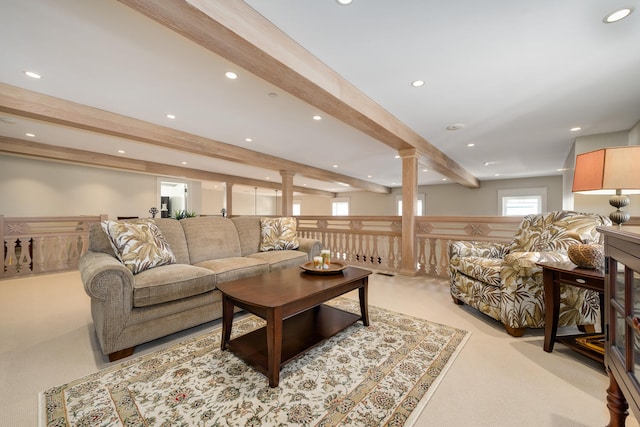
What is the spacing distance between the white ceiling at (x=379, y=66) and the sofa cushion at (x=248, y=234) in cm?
140

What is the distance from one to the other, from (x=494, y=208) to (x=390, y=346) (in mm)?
8422

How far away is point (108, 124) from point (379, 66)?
11.0 ft

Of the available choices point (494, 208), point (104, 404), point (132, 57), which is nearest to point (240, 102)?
point (132, 57)

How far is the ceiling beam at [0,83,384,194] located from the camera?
2.72 m

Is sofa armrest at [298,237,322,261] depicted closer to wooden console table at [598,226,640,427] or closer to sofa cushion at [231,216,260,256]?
sofa cushion at [231,216,260,256]

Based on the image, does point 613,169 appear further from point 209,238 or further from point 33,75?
point 33,75

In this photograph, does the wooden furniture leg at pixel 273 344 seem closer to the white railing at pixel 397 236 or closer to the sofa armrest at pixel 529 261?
the sofa armrest at pixel 529 261

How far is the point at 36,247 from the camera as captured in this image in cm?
387

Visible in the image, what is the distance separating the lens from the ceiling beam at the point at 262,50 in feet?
4.76

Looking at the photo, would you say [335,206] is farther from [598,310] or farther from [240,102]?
[598,310]

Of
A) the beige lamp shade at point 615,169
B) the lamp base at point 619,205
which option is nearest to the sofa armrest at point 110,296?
the beige lamp shade at point 615,169

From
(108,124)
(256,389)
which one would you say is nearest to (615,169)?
(256,389)

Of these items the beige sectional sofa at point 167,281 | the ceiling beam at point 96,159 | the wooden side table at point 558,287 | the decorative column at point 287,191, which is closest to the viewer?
the wooden side table at point 558,287

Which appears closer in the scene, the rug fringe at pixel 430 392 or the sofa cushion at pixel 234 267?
the rug fringe at pixel 430 392
